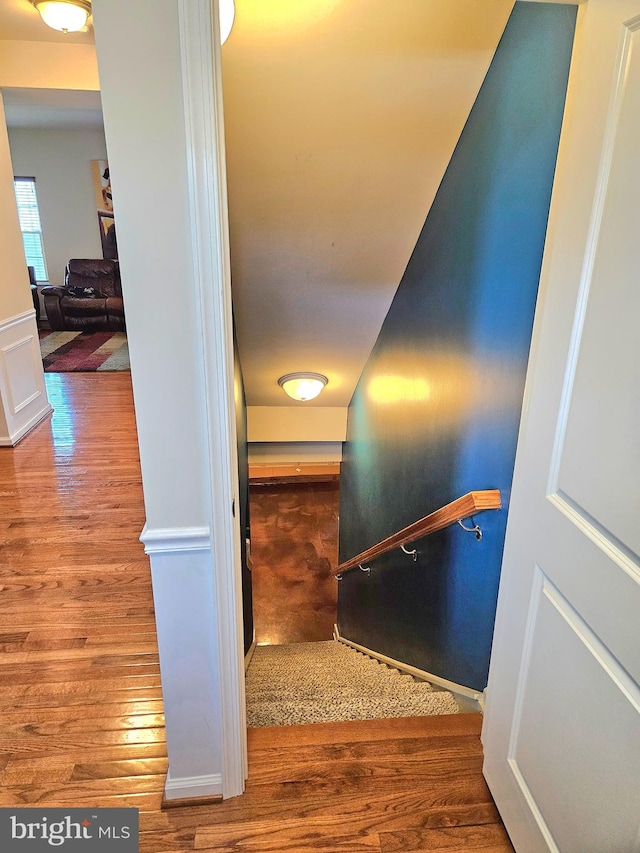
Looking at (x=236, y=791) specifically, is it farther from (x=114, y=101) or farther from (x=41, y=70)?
(x=41, y=70)

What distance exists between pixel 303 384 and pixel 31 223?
20.2 ft

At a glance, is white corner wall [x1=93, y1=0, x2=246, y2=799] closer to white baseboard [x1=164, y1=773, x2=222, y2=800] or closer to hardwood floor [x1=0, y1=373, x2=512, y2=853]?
white baseboard [x1=164, y1=773, x2=222, y2=800]

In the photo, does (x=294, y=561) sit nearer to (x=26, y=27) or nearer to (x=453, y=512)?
(x=453, y=512)

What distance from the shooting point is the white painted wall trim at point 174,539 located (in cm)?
129

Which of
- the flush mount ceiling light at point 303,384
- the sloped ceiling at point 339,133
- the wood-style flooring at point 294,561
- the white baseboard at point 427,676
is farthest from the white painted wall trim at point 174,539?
the wood-style flooring at point 294,561

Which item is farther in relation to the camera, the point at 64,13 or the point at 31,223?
the point at 31,223

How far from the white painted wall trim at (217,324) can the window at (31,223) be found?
25.4 feet

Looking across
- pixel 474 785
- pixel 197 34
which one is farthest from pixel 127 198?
pixel 474 785

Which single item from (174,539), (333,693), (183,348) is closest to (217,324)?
(183,348)

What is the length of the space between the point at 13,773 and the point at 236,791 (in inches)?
25.9

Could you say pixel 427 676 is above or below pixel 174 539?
below

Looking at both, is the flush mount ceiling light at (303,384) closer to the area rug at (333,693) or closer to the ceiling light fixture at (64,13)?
the area rug at (333,693)

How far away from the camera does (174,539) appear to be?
1.30m

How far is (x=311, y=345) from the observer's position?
3439 millimetres
